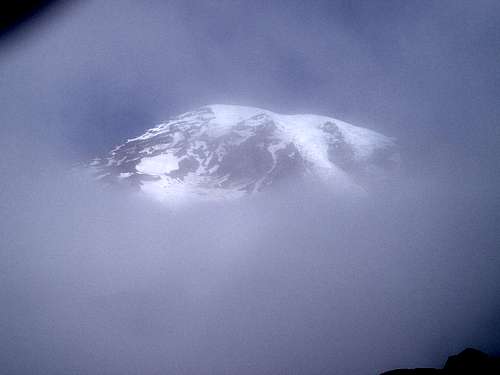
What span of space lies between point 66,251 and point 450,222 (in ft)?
374

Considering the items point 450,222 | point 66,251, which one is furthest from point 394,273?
point 66,251

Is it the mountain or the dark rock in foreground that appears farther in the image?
the mountain

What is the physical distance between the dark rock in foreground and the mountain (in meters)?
110

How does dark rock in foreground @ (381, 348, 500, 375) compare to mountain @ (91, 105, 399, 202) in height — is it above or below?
below

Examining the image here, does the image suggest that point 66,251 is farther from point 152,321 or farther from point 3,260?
point 152,321

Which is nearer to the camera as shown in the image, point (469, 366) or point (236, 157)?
point (469, 366)

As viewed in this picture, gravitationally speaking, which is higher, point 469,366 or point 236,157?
point 236,157

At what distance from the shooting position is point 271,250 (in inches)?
3674

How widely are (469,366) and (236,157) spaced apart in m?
113

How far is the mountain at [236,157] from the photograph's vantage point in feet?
381

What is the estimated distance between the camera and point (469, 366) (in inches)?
335

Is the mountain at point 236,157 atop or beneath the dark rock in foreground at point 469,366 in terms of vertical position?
atop

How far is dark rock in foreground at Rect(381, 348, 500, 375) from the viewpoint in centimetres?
782

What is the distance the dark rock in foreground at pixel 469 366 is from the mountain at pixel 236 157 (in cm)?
11022
